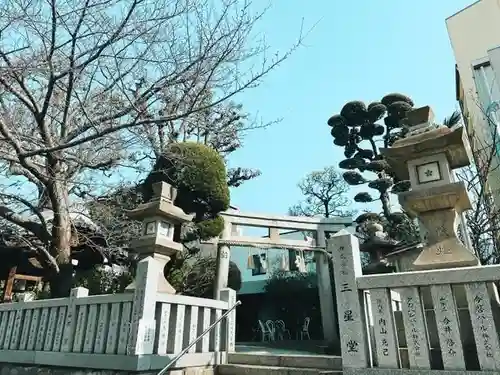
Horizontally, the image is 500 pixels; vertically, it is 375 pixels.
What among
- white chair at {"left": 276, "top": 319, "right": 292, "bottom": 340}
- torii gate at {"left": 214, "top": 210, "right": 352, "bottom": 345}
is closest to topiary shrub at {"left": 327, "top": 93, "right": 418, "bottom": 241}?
torii gate at {"left": 214, "top": 210, "right": 352, "bottom": 345}

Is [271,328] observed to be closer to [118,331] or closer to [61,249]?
[61,249]

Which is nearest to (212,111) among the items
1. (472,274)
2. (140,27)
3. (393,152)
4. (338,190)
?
(140,27)

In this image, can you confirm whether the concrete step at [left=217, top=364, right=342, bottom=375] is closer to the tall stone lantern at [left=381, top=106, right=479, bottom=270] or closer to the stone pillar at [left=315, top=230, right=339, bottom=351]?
the tall stone lantern at [left=381, top=106, right=479, bottom=270]

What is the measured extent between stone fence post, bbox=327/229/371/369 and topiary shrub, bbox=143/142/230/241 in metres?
6.19

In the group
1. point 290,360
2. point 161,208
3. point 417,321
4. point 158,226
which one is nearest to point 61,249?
point 158,226

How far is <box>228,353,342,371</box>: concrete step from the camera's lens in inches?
191

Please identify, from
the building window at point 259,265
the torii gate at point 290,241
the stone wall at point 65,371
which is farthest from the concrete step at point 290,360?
the building window at point 259,265

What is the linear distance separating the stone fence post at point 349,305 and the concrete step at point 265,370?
0.53m

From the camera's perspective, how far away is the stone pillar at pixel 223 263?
11.6 meters

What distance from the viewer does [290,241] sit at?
44.0ft

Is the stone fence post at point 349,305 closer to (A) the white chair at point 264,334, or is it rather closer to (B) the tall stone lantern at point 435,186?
(B) the tall stone lantern at point 435,186

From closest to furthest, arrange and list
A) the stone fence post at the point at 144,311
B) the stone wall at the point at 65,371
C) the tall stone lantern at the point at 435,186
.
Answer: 1. the tall stone lantern at the point at 435,186
2. the stone fence post at the point at 144,311
3. the stone wall at the point at 65,371

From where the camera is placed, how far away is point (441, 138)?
5160 millimetres

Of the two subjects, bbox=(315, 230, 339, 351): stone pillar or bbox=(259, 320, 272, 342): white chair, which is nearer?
bbox=(315, 230, 339, 351): stone pillar
